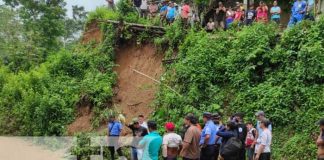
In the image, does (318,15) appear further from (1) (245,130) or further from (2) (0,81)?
(2) (0,81)

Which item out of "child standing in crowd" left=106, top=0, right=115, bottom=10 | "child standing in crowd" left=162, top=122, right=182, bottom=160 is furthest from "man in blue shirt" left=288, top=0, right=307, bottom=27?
"child standing in crowd" left=106, top=0, right=115, bottom=10

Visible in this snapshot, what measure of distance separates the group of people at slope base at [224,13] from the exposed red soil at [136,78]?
1.62 meters

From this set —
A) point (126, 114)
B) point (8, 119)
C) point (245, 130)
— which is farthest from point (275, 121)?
point (8, 119)

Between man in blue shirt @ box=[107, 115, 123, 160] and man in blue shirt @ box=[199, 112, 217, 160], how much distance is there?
386 cm

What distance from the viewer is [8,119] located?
2281cm

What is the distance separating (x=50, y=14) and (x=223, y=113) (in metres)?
32.8

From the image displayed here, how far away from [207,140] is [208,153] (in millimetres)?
422

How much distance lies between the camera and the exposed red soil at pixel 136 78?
64.7 ft

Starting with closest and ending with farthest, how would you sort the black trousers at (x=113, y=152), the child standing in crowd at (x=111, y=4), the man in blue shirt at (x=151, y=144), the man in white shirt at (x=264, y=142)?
the man in blue shirt at (x=151, y=144) < the man in white shirt at (x=264, y=142) < the black trousers at (x=113, y=152) < the child standing in crowd at (x=111, y=4)

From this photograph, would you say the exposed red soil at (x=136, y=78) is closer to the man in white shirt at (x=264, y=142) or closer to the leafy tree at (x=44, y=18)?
the man in white shirt at (x=264, y=142)

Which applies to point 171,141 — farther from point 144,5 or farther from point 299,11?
point 144,5

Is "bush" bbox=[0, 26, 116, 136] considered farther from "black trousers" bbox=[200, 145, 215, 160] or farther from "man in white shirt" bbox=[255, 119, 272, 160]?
"man in white shirt" bbox=[255, 119, 272, 160]

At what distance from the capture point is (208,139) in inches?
421

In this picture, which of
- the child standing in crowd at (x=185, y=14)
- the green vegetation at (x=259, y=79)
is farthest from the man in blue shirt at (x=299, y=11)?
the child standing in crowd at (x=185, y=14)
